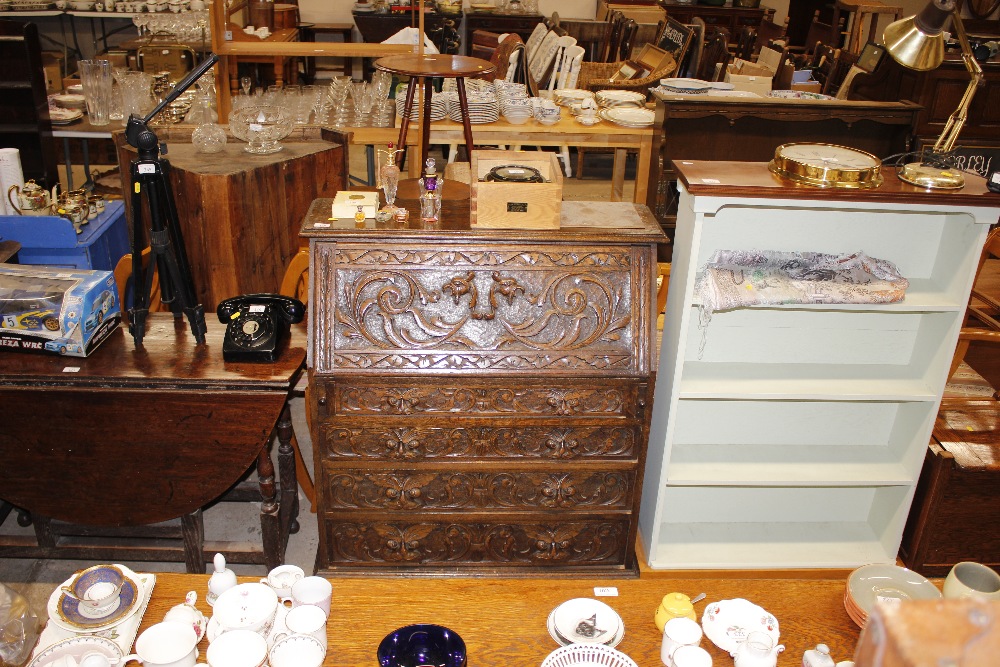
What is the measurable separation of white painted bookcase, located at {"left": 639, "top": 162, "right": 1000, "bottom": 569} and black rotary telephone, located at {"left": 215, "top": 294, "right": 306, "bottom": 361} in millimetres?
1200

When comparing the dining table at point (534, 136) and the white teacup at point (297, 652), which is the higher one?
the dining table at point (534, 136)

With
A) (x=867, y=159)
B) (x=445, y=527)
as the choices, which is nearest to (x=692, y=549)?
(x=445, y=527)

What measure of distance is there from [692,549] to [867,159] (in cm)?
136

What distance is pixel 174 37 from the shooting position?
6.42m

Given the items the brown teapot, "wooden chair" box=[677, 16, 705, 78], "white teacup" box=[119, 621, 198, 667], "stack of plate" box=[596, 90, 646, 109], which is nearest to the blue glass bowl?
"white teacup" box=[119, 621, 198, 667]

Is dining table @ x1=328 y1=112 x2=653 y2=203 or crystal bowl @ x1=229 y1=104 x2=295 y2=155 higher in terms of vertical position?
crystal bowl @ x1=229 y1=104 x2=295 y2=155

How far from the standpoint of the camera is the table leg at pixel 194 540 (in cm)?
256

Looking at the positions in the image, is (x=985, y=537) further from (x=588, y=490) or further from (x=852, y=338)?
(x=588, y=490)

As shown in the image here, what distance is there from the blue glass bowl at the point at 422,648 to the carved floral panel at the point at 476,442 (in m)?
0.72

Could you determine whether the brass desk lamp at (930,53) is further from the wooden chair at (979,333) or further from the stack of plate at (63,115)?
the stack of plate at (63,115)

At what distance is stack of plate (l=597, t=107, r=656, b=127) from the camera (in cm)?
487

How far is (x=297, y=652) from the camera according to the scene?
1.62 meters

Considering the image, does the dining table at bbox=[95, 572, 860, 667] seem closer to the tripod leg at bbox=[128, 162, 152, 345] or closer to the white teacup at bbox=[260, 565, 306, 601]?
the white teacup at bbox=[260, 565, 306, 601]

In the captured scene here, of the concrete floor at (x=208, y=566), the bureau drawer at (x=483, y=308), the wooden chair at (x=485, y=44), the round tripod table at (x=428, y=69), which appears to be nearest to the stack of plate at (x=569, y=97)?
the round tripod table at (x=428, y=69)
